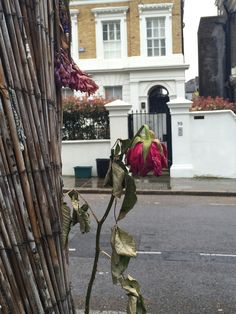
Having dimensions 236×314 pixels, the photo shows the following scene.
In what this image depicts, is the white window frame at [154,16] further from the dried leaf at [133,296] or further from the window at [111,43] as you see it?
the dried leaf at [133,296]

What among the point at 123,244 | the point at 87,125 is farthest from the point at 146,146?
the point at 87,125

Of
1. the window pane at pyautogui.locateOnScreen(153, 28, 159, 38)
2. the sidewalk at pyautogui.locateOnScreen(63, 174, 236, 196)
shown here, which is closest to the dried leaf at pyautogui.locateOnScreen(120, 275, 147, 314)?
the sidewalk at pyautogui.locateOnScreen(63, 174, 236, 196)

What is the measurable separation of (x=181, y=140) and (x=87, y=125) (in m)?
3.31

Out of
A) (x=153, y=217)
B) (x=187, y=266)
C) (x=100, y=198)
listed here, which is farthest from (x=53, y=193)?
(x=100, y=198)

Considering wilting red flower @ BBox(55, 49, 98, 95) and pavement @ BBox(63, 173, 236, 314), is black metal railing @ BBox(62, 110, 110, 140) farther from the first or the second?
wilting red flower @ BBox(55, 49, 98, 95)

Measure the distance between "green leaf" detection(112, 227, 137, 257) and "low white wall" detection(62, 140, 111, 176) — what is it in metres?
12.9

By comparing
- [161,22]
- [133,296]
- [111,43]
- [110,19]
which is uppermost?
[110,19]

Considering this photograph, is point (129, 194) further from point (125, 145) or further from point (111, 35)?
point (111, 35)

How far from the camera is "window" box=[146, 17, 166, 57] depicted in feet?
80.8

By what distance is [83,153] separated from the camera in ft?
49.2

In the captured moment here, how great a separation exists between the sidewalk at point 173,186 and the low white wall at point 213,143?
0.39m

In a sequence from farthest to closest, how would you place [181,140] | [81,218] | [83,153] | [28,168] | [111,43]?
[111,43] < [83,153] < [181,140] < [81,218] < [28,168]

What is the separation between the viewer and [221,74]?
2786 centimetres

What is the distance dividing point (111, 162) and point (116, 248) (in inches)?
13.8
